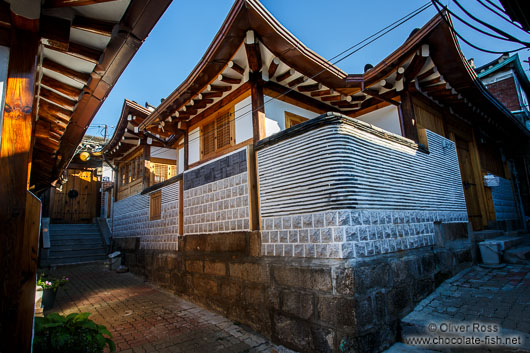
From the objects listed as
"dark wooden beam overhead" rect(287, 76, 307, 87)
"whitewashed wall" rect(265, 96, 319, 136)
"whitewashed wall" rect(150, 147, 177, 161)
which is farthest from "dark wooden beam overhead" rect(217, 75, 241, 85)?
"whitewashed wall" rect(150, 147, 177, 161)

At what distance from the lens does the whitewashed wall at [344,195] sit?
149 inches

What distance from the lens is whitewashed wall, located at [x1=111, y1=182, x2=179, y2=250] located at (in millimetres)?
7670

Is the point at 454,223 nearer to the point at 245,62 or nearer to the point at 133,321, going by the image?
the point at 245,62

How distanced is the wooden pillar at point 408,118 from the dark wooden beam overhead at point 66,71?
19.1 ft

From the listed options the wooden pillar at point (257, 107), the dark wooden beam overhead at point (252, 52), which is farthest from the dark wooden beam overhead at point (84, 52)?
the wooden pillar at point (257, 107)

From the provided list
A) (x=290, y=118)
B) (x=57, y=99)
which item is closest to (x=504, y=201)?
(x=290, y=118)

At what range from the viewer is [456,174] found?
6.62 meters

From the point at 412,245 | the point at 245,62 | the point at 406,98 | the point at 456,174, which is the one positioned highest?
the point at 245,62

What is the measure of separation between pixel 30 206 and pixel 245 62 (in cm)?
432

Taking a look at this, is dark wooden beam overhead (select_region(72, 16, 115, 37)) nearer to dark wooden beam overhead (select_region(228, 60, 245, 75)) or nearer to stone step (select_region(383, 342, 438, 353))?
dark wooden beam overhead (select_region(228, 60, 245, 75))

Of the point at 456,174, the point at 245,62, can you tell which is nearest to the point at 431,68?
the point at 456,174

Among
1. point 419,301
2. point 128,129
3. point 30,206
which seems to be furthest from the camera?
point 128,129

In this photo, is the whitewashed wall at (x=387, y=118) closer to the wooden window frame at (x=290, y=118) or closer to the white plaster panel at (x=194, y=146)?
the wooden window frame at (x=290, y=118)

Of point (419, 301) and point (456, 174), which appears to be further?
point (456, 174)
